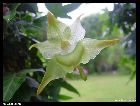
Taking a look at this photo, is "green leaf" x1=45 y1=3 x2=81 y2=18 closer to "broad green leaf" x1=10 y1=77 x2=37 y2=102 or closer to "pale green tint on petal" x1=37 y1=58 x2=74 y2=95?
"broad green leaf" x1=10 y1=77 x2=37 y2=102

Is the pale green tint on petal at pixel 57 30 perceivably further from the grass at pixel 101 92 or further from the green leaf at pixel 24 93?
the green leaf at pixel 24 93

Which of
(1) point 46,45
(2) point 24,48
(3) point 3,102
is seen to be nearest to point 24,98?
(3) point 3,102

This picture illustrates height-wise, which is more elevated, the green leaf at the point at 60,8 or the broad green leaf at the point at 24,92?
the green leaf at the point at 60,8

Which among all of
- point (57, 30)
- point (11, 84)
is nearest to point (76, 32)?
point (57, 30)

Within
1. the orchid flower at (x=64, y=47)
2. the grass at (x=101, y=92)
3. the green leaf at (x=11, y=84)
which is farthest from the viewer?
the grass at (x=101, y=92)

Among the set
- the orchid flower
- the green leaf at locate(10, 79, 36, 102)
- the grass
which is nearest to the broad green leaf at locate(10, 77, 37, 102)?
the green leaf at locate(10, 79, 36, 102)

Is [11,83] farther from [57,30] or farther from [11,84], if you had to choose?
[57,30]

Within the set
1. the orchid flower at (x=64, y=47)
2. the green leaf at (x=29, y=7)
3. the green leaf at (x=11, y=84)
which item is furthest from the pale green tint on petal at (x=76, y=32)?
the green leaf at (x=29, y=7)
